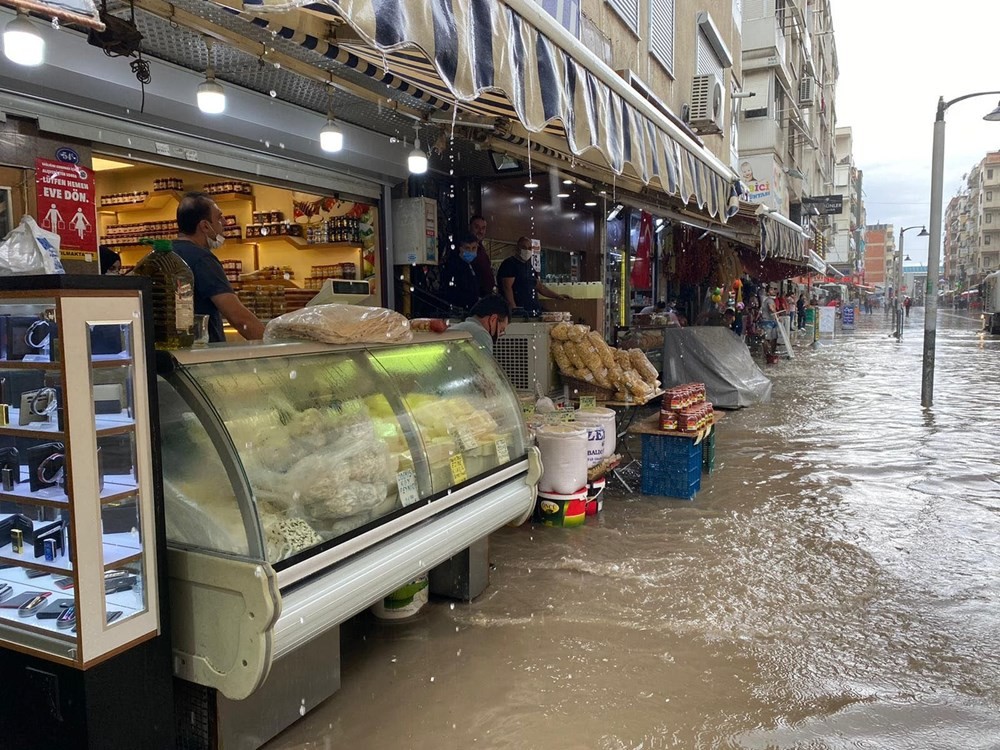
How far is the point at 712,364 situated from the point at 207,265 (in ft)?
27.8

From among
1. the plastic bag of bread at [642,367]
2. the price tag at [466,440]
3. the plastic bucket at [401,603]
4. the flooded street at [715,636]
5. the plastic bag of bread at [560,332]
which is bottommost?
the flooded street at [715,636]

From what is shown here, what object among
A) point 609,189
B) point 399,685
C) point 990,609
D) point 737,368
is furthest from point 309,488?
point 737,368

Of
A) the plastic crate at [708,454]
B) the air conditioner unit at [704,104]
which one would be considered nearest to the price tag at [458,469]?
the plastic crate at [708,454]

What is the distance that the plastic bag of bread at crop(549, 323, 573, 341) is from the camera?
19.6 ft

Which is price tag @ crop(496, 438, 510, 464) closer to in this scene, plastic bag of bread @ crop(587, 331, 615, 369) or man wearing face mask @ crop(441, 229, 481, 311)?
plastic bag of bread @ crop(587, 331, 615, 369)

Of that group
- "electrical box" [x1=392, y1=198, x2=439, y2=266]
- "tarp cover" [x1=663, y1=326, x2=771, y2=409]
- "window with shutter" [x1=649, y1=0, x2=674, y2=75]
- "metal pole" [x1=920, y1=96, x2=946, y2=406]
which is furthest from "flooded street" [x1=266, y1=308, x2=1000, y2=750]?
"window with shutter" [x1=649, y1=0, x2=674, y2=75]

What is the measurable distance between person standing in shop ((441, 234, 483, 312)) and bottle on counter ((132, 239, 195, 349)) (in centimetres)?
499

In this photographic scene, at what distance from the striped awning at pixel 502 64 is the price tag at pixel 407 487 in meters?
1.68

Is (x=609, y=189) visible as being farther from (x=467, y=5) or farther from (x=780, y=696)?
(x=780, y=696)

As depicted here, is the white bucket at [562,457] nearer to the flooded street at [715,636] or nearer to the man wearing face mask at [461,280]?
the flooded street at [715,636]

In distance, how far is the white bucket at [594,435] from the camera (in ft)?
17.2

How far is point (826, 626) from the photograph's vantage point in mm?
3621

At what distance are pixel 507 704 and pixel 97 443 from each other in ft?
6.41

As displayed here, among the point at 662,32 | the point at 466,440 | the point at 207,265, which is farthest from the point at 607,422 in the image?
the point at 662,32
